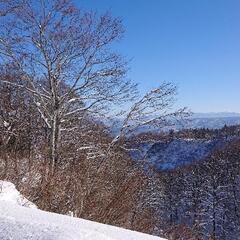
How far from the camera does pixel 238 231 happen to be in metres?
59.2

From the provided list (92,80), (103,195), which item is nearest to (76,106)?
(92,80)

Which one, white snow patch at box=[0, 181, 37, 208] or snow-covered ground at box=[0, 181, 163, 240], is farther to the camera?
white snow patch at box=[0, 181, 37, 208]

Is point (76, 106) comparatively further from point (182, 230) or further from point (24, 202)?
point (24, 202)

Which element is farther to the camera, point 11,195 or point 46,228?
point 11,195

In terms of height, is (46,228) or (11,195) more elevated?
(46,228)

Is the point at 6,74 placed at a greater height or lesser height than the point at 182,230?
greater

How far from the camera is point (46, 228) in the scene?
2.55 meters

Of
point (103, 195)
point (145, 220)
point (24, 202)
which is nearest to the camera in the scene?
point (24, 202)

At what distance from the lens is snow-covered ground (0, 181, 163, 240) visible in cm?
246

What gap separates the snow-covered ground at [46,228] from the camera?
2.46 metres

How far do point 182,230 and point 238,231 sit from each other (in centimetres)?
5451

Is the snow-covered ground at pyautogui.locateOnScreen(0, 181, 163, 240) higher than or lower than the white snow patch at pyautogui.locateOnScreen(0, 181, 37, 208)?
higher

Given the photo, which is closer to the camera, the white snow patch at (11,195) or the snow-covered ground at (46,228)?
the snow-covered ground at (46,228)

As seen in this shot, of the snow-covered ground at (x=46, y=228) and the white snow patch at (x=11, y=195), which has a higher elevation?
the snow-covered ground at (x=46, y=228)
